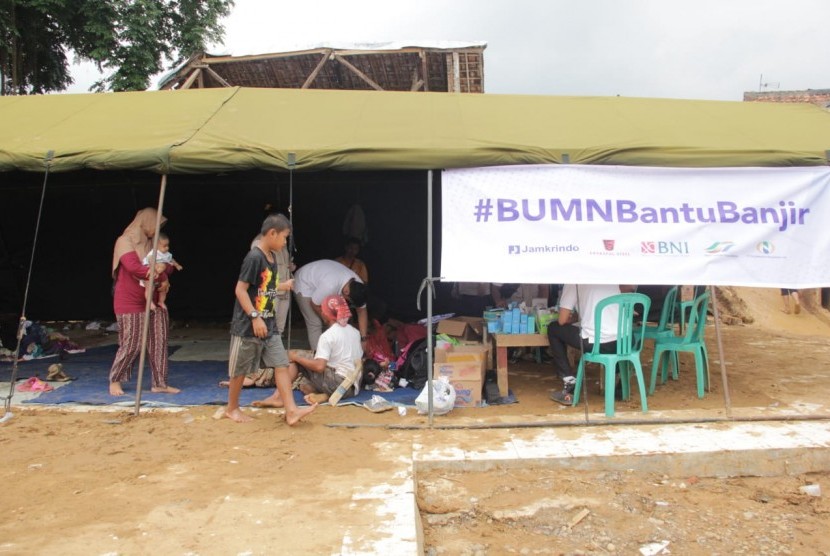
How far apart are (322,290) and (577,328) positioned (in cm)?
253

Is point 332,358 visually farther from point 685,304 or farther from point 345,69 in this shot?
point 345,69

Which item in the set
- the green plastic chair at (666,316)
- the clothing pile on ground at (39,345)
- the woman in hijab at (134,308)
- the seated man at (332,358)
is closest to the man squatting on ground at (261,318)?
the seated man at (332,358)

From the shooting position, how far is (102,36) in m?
14.1

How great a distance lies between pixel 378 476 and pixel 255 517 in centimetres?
82

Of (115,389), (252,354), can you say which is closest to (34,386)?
(115,389)

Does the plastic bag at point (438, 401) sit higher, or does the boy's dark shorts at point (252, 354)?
the boy's dark shorts at point (252, 354)

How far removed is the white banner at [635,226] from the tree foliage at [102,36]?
12.0 meters

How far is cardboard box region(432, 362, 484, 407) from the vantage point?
538 cm

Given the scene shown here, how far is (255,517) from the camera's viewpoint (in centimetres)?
329

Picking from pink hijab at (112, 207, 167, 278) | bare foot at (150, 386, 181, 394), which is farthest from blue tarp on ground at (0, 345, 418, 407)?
pink hijab at (112, 207, 167, 278)

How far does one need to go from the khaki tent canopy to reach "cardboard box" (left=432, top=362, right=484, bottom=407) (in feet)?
5.59

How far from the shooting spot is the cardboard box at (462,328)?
247 inches

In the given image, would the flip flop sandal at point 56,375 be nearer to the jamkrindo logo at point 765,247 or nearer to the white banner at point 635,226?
the white banner at point 635,226

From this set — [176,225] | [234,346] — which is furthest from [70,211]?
[234,346]
